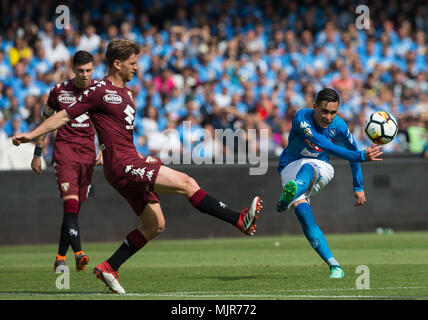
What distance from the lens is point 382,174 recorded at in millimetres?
17609

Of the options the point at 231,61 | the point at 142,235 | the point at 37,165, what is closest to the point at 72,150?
the point at 37,165

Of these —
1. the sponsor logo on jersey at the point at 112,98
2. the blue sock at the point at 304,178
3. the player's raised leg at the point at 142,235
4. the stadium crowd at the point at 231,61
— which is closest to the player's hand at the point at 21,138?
the sponsor logo on jersey at the point at 112,98

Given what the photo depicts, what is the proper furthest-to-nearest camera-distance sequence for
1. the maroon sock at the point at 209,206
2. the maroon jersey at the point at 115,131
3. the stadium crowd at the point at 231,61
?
the stadium crowd at the point at 231,61
the maroon jersey at the point at 115,131
the maroon sock at the point at 209,206

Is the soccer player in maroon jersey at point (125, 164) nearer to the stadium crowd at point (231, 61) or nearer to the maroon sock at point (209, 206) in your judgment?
the maroon sock at point (209, 206)

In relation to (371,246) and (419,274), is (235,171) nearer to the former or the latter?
(371,246)

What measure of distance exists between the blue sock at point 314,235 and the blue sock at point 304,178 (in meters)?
0.21

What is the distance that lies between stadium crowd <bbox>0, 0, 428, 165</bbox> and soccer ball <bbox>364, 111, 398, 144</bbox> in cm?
762

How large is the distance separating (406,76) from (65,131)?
1300cm

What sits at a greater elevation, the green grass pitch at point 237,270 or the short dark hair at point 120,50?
the short dark hair at point 120,50

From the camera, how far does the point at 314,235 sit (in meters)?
9.56

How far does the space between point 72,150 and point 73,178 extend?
0.39 meters

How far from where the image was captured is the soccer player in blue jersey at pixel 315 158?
942cm
